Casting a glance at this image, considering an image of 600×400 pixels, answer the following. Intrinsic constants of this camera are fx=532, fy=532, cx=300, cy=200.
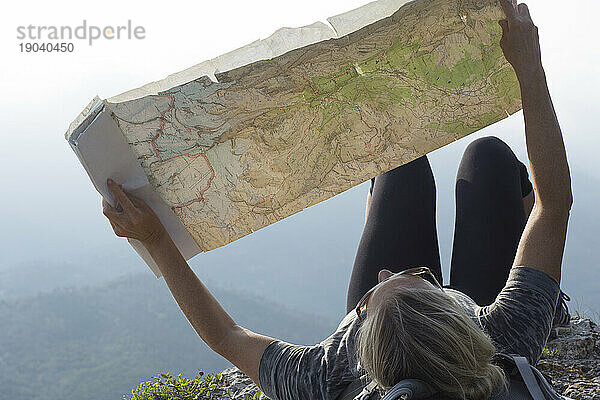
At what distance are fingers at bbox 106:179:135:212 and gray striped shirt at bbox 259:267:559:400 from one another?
1.26 feet

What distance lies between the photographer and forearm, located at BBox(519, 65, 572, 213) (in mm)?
908

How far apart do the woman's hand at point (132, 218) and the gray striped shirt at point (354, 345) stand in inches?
13.1

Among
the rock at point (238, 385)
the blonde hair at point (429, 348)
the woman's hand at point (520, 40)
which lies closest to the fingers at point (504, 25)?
the woman's hand at point (520, 40)

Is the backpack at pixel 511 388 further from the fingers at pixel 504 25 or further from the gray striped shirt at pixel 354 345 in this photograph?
the fingers at pixel 504 25

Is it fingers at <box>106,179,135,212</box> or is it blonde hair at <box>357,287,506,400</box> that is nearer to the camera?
blonde hair at <box>357,287,506,400</box>

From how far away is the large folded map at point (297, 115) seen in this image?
3.31ft

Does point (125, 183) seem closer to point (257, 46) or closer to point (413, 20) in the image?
point (257, 46)

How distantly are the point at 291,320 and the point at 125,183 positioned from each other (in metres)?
31.4

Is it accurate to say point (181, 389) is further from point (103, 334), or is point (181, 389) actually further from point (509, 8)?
point (103, 334)

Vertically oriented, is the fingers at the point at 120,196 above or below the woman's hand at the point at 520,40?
above

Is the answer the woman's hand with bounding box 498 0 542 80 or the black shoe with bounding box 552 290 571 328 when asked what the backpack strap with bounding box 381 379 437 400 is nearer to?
the woman's hand with bounding box 498 0 542 80

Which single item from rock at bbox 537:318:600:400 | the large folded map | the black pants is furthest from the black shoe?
the large folded map

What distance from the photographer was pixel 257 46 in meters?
1.02

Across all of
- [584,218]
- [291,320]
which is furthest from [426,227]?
[291,320]
